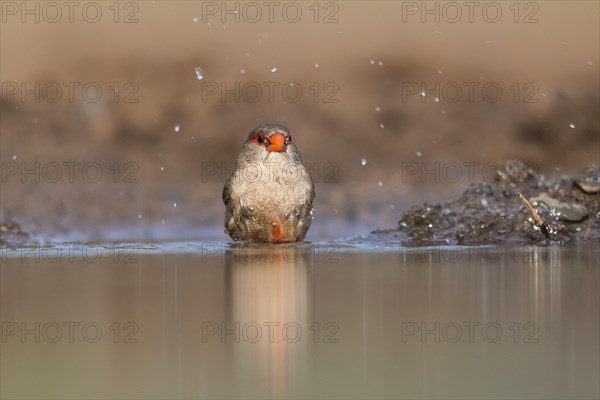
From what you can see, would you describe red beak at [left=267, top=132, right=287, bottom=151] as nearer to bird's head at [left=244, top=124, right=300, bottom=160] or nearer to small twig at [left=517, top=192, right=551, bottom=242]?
bird's head at [left=244, top=124, right=300, bottom=160]

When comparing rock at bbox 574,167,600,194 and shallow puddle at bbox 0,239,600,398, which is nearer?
shallow puddle at bbox 0,239,600,398

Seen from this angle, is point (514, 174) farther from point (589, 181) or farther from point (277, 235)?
point (277, 235)

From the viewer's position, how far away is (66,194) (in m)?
12.8

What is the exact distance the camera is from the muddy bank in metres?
9.66

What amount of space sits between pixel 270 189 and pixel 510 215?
226 cm

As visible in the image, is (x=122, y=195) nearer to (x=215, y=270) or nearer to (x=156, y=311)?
(x=215, y=270)

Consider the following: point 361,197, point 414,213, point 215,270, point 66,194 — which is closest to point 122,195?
point 66,194

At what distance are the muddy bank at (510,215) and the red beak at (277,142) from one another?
4.17 feet

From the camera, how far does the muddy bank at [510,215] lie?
9664mm

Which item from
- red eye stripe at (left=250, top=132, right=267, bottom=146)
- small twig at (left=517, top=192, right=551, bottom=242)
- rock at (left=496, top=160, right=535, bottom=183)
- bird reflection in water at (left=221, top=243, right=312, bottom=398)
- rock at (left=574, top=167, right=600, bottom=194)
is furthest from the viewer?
rock at (left=496, top=160, right=535, bottom=183)

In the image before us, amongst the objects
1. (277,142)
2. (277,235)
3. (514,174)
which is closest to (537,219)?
(514,174)

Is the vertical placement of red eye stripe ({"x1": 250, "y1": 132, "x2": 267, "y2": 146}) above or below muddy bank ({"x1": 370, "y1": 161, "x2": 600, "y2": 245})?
above

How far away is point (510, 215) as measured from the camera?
9.84 m

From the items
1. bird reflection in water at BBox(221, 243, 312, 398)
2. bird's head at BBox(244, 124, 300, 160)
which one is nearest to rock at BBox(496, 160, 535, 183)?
bird's head at BBox(244, 124, 300, 160)
